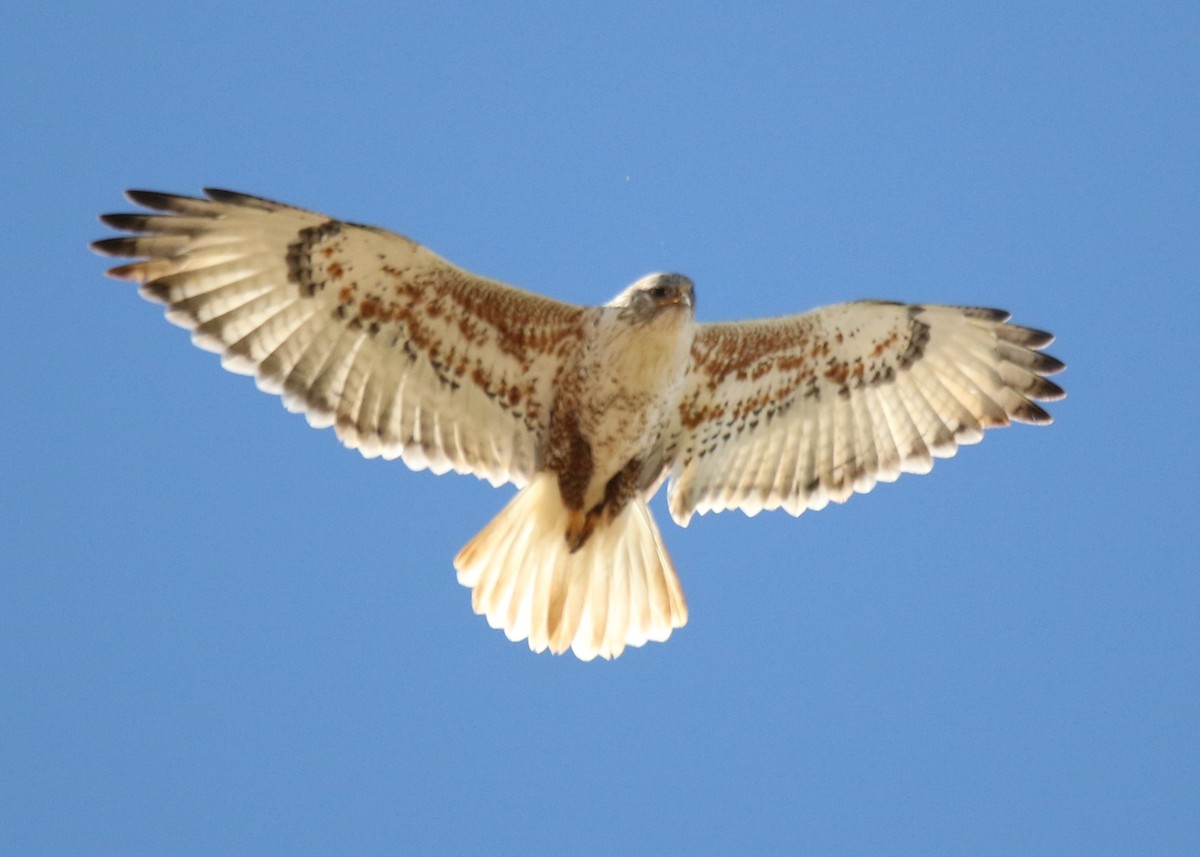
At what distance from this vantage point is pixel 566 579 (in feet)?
26.4

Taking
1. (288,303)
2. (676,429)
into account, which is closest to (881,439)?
(676,429)

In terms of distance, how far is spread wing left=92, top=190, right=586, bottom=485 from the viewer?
7391 mm

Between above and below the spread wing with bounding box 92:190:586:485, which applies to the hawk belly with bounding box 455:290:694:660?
below

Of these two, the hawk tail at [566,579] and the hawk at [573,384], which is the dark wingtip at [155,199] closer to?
the hawk at [573,384]

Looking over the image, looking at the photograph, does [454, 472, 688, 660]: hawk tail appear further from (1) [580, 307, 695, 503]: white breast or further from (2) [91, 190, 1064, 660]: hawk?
(1) [580, 307, 695, 503]: white breast

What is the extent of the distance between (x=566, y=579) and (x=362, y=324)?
4.94 ft

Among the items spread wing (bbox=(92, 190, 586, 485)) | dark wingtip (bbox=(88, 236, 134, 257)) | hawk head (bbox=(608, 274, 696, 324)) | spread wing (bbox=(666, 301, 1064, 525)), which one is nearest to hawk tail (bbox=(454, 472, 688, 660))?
spread wing (bbox=(92, 190, 586, 485))

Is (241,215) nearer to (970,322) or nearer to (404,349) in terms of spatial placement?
(404,349)

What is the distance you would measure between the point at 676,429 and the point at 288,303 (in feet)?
6.37

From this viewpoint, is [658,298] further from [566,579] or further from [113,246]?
[113,246]

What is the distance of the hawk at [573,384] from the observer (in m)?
7.48

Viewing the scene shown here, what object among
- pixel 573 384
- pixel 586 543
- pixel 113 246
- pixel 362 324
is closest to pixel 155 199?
pixel 113 246

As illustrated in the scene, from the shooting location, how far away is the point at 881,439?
8492 mm

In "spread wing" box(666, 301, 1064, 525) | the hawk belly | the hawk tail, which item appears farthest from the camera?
"spread wing" box(666, 301, 1064, 525)
